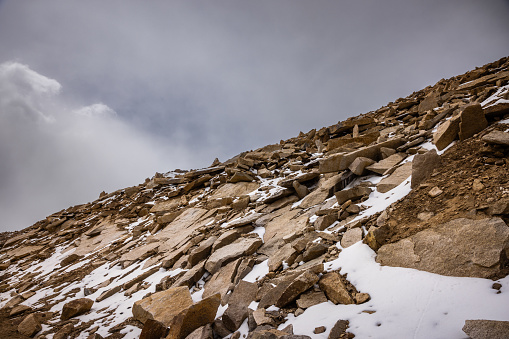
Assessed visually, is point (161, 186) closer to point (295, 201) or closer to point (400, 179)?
point (295, 201)

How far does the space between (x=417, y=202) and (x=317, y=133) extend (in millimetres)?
13873

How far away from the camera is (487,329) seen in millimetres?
2100

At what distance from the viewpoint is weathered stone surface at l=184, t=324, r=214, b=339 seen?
3.82 m

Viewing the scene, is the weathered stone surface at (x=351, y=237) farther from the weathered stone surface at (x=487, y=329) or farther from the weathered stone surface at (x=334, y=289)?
the weathered stone surface at (x=487, y=329)

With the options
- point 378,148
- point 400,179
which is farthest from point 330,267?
point 378,148

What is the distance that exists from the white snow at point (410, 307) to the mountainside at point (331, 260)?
0.02 metres

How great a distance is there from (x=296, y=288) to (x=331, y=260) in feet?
3.65

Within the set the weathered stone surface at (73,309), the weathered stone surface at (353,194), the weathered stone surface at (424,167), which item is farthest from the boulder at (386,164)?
the weathered stone surface at (73,309)

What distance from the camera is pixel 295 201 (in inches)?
358

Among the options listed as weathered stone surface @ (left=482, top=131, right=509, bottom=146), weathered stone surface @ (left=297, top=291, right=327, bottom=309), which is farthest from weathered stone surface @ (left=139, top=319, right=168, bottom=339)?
weathered stone surface @ (left=482, top=131, right=509, bottom=146)

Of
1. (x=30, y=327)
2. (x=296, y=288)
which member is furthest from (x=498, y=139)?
(x=30, y=327)

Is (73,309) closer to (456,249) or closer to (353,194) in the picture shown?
(353,194)

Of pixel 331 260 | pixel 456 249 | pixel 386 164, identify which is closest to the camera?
pixel 456 249

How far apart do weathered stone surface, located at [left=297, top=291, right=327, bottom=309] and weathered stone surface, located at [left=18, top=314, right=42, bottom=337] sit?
25.6ft
